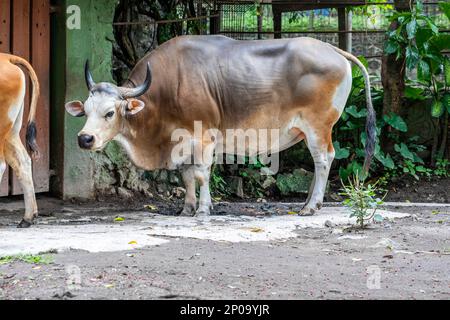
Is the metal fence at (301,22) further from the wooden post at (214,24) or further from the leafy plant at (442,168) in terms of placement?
the leafy plant at (442,168)

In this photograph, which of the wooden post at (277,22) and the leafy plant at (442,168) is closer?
the leafy plant at (442,168)

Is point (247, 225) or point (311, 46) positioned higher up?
point (311, 46)

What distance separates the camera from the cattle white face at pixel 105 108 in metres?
7.80

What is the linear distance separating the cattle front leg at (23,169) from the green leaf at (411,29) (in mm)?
5189

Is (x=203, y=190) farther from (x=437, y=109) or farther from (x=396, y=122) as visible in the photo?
(x=437, y=109)

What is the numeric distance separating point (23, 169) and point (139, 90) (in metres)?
1.36

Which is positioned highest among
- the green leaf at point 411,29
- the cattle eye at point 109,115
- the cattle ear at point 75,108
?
the green leaf at point 411,29

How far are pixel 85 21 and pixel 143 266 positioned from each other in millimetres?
4315

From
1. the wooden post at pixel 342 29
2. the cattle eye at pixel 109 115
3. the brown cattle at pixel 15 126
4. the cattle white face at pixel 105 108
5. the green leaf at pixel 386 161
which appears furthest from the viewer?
the wooden post at pixel 342 29

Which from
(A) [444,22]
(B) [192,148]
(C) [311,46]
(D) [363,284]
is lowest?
(D) [363,284]

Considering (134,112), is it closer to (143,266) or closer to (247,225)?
(247,225)

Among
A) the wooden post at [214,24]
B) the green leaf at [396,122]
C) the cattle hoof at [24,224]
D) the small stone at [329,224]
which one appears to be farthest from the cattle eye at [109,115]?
the green leaf at [396,122]

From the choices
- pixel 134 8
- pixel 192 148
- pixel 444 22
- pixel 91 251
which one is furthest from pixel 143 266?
pixel 444 22

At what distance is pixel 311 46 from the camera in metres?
8.69
